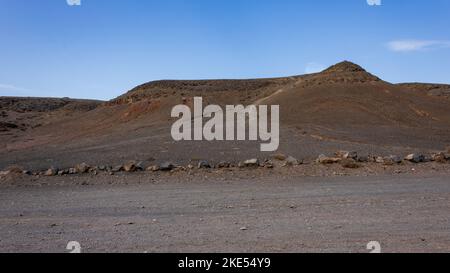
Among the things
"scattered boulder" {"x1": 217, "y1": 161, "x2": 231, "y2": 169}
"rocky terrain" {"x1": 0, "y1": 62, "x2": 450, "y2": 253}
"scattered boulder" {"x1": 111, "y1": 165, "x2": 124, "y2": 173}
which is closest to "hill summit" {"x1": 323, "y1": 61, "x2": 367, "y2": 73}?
"rocky terrain" {"x1": 0, "y1": 62, "x2": 450, "y2": 253}

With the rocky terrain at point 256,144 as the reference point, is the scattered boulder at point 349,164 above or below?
below

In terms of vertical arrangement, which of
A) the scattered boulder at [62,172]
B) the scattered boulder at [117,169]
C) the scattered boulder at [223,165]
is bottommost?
the scattered boulder at [62,172]

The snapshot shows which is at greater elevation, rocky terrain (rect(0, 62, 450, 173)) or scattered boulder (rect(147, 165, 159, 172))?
rocky terrain (rect(0, 62, 450, 173))

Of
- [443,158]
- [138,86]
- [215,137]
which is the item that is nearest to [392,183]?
[443,158]

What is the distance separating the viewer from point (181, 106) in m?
46.9

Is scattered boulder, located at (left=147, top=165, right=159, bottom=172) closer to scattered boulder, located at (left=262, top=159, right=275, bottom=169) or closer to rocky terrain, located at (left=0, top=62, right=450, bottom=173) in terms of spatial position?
rocky terrain, located at (left=0, top=62, right=450, bottom=173)

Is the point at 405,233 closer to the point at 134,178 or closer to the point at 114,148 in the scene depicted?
the point at 134,178

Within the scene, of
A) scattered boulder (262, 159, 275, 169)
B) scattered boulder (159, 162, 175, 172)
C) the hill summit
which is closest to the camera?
scattered boulder (159, 162, 175, 172)

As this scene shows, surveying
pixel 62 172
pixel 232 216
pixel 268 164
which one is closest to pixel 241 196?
pixel 232 216

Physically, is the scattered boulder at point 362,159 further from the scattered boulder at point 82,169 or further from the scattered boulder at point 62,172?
the scattered boulder at point 62,172

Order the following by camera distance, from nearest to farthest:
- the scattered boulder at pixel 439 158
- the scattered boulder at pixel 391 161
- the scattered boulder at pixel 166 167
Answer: the scattered boulder at pixel 166 167, the scattered boulder at pixel 391 161, the scattered boulder at pixel 439 158

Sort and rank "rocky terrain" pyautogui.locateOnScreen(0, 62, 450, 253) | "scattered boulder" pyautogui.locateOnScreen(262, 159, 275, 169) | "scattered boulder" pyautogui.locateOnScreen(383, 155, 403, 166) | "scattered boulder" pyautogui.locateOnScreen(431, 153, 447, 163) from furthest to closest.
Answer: "scattered boulder" pyautogui.locateOnScreen(431, 153, 447, 163) → "scattered boulder" pyautogui.locateOnScreen(383, 155, 403, 166) → "scattered boulder" pyautogui.locateOnScreen(262, 159, 275, 169) → "rocky terrain" pyautogui.locateOnScreen(0, 62, 450, 253)

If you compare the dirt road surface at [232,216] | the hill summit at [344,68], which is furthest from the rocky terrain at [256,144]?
the dirt road surface at [232,216]

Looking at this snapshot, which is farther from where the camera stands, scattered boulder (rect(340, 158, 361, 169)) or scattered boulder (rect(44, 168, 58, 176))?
scattered boulder (rect(340, 158, 361, 169))
